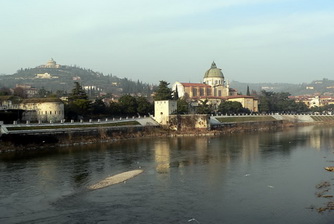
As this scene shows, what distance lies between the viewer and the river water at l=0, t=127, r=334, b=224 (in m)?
17.8

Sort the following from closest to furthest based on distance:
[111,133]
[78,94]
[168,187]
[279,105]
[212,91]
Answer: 1. [168,187]
2. [111,133]
3. [78,94]
4. [279,105]
5. [212,91]

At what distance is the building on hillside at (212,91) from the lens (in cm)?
9944

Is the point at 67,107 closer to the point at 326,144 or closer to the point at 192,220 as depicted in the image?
the point at 326,144

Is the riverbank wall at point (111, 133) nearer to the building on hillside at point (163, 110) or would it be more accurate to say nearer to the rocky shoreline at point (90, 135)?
the rocky shoreline at point (90, 135)

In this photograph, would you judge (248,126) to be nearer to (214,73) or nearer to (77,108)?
(77,108)

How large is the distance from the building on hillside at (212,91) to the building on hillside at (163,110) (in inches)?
1140

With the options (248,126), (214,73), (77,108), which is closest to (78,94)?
(77,108)

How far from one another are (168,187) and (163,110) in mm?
42168

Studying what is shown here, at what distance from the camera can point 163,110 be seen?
213 ft

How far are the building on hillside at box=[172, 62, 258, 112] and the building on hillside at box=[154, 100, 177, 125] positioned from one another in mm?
28957

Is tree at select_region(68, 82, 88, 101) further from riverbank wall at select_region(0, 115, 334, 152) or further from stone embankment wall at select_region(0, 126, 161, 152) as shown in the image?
stone embankment wall at select_region(0, 126, 161, 152)

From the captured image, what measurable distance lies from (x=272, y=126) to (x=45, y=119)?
155 ft

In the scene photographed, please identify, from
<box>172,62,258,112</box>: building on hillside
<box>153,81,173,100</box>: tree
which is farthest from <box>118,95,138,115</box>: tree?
<box>172,62,258,112</box>: building on hillside

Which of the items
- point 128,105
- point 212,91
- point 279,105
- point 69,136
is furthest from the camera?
point 212,91
